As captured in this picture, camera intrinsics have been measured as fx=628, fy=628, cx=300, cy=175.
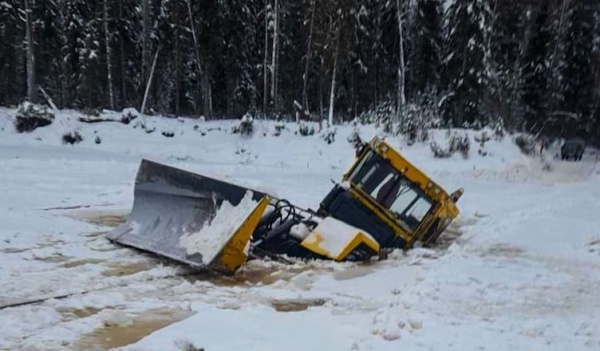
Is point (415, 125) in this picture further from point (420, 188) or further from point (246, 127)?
point (420, 188)

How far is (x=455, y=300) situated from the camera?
6121 millimetres

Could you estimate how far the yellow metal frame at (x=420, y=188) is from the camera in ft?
28.4

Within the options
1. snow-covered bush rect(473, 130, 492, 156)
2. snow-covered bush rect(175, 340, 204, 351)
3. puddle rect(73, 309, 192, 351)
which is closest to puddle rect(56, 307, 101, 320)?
puddle rect(73, 309, 192, 351)

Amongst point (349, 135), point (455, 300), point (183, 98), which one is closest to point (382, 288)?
point (455, 300)

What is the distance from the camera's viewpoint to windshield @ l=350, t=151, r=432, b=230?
8742 millimetres

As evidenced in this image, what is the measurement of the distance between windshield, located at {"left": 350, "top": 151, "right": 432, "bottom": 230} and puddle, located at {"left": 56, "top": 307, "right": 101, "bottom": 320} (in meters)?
4.44

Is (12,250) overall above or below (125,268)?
above

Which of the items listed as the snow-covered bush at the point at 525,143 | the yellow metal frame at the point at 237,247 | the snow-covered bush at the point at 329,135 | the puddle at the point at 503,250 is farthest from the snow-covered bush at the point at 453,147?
the yellow metal frame at the point at 237,247

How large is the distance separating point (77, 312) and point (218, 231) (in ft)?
6.93

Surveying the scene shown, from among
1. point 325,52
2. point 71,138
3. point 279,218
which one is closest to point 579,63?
point 325,52

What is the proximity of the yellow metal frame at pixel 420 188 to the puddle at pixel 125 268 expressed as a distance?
3.11m

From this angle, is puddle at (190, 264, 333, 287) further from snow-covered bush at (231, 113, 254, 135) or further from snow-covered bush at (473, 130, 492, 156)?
snow-covered bush at (473, 130, 492, 156)

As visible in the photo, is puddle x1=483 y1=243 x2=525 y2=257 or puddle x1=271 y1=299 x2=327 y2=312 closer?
puddle x1=271 y1=299 x2=327 y2=312

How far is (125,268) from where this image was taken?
686 centimetres
